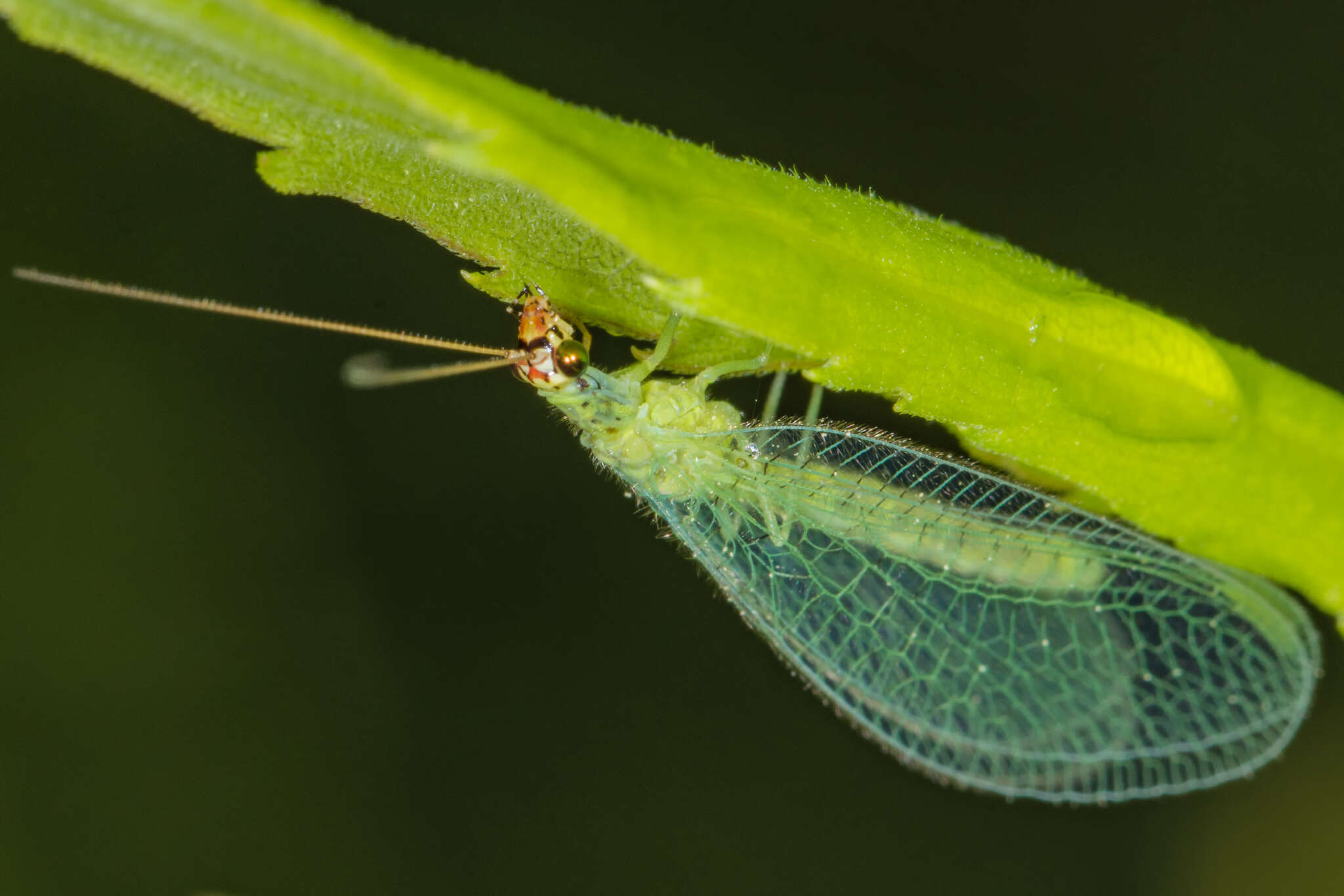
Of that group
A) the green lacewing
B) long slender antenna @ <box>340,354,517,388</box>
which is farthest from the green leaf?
the green lacewing

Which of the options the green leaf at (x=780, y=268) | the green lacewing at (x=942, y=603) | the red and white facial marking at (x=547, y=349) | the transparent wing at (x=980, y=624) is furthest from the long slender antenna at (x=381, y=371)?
the transparent wing at (x=980, y=624)

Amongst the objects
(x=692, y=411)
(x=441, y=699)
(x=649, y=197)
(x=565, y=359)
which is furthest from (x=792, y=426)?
(x=441, y=699)

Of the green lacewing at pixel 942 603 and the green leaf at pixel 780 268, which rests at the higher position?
the green leaf at pixel 780 268

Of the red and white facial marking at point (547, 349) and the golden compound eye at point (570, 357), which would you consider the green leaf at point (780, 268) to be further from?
the golden compound eye at point (570, 357)

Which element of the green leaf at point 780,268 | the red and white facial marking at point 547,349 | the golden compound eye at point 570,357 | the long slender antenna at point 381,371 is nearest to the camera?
the green leaf at point 780,268

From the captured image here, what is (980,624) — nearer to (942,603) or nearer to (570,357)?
(942,603)

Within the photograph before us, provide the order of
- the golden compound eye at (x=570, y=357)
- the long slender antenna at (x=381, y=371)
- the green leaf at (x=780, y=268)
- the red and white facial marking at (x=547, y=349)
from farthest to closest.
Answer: the golden compound eye at (x=570, y=357), the red and white facial marking at (x=547, y=349), the long slender antenna at (x=381, y=371), the green leaf at (x=780, y=268)

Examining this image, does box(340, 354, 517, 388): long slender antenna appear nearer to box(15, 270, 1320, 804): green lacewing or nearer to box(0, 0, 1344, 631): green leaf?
box(15, 270, 1320, 804): green lacewing
